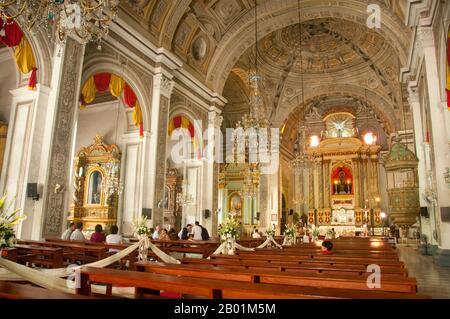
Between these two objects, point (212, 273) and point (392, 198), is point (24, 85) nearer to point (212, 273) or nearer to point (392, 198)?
point (212, 273)

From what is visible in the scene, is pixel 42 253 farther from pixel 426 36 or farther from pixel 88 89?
pixel 426 36

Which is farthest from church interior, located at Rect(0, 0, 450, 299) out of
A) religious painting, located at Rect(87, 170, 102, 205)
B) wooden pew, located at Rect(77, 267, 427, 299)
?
religious painting, located at Rect(87, 170, 102, 205)

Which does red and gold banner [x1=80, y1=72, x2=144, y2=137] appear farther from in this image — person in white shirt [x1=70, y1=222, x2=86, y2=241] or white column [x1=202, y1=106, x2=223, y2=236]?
person in white shirt [x1=70, y1=222, x2=86, y2=241]

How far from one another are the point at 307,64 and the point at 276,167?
19.8 feet

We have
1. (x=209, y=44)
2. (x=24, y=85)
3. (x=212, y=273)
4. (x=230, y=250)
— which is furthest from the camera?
(x=209, y=44)

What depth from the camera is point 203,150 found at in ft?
45.7

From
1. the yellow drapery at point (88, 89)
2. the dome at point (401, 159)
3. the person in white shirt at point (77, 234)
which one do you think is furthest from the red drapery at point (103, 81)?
the dome at point (401, 159)

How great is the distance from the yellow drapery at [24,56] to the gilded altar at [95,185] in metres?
5.91

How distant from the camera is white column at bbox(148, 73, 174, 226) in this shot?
10.4 meters

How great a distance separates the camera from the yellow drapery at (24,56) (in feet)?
22.7

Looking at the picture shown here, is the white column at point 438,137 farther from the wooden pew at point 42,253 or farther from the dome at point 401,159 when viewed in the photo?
the wooden pew at point 42,253

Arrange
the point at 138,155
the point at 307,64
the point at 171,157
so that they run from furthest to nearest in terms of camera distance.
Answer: the point at 307,64 → the point at 171,157 → the point at 138,155

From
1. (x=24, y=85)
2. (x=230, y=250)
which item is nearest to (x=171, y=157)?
(x=24, y=85)

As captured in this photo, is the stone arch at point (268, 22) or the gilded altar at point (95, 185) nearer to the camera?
the stone arch at point (268, 22)
